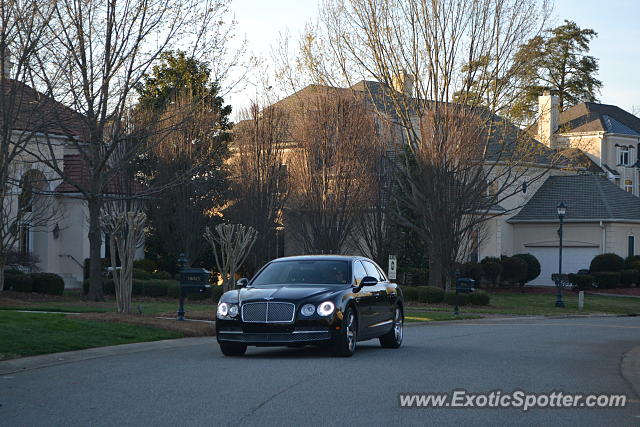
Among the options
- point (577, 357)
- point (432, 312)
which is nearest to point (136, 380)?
point (577, 357)

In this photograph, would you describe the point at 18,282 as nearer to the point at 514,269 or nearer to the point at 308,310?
the point at 308,310

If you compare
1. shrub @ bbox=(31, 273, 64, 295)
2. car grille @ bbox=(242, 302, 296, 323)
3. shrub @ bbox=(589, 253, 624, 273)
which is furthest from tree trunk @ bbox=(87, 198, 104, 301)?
shrub @ bbox=(589, 253, 624, 273)

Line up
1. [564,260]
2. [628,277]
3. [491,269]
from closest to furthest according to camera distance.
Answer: [491,269] → [628,277] → [564,260]

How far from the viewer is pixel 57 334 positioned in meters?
16.6

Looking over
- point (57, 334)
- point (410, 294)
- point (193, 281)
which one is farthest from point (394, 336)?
point (410, 294)

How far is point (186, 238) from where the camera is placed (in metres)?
41.9

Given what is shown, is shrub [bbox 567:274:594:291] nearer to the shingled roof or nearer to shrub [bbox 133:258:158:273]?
shrub [bbox 133:258:158:273]

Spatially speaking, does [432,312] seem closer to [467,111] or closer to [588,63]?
[467,111]

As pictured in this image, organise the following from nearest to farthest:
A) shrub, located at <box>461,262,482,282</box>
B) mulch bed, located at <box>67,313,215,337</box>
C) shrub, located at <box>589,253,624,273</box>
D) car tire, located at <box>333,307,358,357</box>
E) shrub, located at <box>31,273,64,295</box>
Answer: car tire, located at <box>333,307,358,357</box>
mulch bed, located at <box>67,313,215,337</box>
shrub, located at <box>31,273,64,295</box>
shrub, located at <box>461,262,482,282</box>
shrub, located at <box>589,253,624,273</box>

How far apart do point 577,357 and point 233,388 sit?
7.67 meters

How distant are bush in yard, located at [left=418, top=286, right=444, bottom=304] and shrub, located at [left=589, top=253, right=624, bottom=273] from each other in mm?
20778

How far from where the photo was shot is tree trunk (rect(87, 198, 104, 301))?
28.0m

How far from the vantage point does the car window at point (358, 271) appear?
1642 cm

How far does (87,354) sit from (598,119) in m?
65.5
